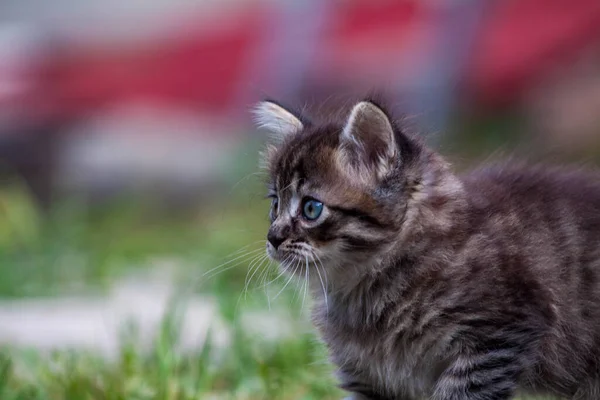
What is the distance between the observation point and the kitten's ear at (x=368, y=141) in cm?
302

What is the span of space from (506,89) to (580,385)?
18.7 feet

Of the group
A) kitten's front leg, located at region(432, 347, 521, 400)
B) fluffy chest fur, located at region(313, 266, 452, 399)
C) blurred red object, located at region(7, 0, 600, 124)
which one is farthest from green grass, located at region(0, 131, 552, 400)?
blurred red object, located at region(7, 0, 600, 124)

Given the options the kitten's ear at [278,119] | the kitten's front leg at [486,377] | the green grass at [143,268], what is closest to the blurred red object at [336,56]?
the green grass at [143,268]

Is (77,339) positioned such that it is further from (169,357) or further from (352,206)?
(352,206)

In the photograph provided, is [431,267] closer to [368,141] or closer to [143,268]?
[368,141]

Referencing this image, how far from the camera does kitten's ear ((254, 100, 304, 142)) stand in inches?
137

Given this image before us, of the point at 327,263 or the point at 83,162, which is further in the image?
the point at 83,162

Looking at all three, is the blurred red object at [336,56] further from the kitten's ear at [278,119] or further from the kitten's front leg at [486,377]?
the kitten's front leg at [486,377]

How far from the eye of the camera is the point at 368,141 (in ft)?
10.1

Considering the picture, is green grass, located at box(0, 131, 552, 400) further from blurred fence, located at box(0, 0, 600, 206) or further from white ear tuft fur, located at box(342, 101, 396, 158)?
blurred fence, located at box(0, 0, 600, 206)

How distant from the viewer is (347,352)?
3.16 meters

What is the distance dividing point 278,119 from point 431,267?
85 centimetres

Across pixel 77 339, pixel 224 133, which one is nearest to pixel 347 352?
pixel 77 339

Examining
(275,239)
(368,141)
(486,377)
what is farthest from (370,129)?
(486,377)
